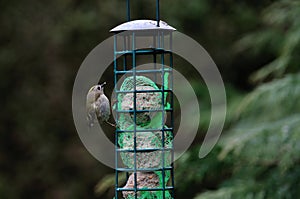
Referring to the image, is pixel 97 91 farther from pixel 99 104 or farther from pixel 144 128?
pixel 144 128

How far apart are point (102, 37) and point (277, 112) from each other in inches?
152

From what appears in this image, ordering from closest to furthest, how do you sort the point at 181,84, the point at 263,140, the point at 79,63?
the point at 263,140, the point at 181,84, the point at 79,63

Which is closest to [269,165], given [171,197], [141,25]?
[171,197]

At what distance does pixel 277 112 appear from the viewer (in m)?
5.02

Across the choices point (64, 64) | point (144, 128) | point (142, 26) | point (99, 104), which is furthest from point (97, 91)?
point (64, 64)

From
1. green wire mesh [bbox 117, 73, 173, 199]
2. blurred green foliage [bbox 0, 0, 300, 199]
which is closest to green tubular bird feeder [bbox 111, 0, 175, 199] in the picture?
green wire mesh [bbox 117, 73, 173, 199]

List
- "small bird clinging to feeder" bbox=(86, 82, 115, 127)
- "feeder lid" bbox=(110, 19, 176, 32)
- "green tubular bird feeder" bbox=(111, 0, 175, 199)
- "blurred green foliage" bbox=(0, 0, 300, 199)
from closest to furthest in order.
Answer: "feeder lid" bbox=(110, 19, 176, 32), "green tubular bird feeder" bbox=(111, 0, 175, 199), "small bird clinging to feeder" bbox=(86, 82, 115, 127), "blurred green foliage" bbox=(0, 0, 300, 199)

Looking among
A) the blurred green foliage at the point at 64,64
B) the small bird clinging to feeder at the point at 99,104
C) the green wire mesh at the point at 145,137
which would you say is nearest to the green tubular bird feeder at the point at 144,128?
the green wire mesh at the point at 145,137

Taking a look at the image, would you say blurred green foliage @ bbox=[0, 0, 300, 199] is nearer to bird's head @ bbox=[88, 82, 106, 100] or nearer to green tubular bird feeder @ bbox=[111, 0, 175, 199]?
bird's head @ bbox=[88, 82, 106, 100]

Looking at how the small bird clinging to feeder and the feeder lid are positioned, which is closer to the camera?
the feeder lid

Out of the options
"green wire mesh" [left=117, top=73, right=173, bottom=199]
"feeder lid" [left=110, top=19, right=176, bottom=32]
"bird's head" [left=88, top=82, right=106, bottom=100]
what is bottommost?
"green wire mesh" [left=117, top=73, right=173, bottom=199]

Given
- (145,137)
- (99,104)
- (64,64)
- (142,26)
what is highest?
(64,64)

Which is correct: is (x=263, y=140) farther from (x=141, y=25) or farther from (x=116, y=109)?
(x=141, y=25)

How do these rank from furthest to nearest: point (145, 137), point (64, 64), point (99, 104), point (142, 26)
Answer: point (64, 64)
point (99, 104)
point (145, 137)
point (142, 26)
